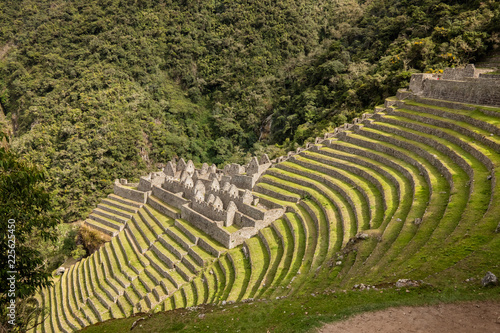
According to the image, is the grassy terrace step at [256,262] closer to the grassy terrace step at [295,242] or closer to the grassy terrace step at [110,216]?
the grassy terrace step at [295,242]

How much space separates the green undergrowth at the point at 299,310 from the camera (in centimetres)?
730

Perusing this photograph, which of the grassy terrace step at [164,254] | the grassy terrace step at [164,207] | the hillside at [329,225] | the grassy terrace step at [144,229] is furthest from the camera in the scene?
the grassy terrace step at [164,207]

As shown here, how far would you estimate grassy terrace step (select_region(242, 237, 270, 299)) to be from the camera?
13077 mm

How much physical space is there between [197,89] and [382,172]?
49.6m

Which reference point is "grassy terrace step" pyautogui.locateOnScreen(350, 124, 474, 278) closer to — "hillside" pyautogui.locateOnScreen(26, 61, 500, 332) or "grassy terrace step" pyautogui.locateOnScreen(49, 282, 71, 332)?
"hillside" pyautogui.locateOnScreen(26, 61, 500, 332)

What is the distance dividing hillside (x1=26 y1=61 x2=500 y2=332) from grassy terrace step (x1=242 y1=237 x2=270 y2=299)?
3.4 inches

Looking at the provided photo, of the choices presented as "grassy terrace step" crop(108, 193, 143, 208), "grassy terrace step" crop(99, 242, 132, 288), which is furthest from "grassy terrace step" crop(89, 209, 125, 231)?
"grassy terrace step" crop(108, 193, 143, 208)

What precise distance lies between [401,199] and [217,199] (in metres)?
10.6

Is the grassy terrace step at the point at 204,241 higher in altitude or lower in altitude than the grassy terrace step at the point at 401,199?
lower

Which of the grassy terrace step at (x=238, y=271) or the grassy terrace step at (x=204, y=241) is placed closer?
the grassy terrace step at (x=238, y=271)

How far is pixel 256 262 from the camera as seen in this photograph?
50.8 ft

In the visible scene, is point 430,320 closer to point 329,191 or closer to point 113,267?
point 329,191

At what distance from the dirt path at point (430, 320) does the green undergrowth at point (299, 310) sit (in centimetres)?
16

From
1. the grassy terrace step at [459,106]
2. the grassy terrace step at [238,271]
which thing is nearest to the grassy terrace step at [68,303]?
the grassy terrace step at [238,271]
